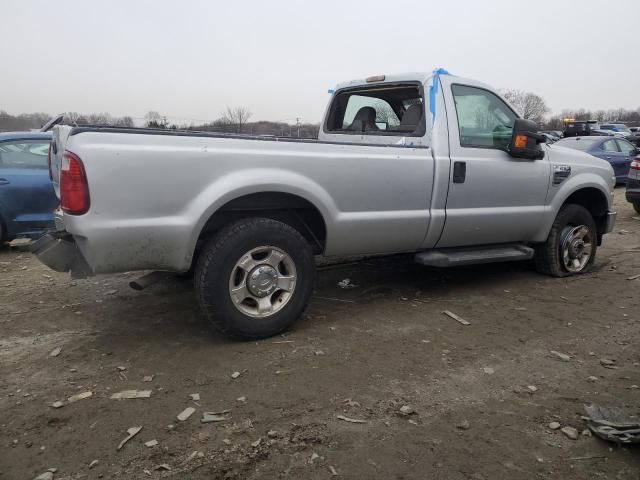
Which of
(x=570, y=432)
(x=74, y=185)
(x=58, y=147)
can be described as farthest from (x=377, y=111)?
(x=570, y=432)

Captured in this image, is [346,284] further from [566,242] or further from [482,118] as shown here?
[566,242]

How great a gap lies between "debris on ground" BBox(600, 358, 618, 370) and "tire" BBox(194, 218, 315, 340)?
6.88 feet

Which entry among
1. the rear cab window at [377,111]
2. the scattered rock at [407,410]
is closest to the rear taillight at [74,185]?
the scattered rock at [407,410]

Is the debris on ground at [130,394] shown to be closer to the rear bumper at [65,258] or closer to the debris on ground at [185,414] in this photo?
the debris on ground at [185,414]

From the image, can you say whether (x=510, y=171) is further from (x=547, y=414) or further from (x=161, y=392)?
(x=161, y=392)

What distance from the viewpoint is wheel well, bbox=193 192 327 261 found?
11.9 feet

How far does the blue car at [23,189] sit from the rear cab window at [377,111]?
3898mm

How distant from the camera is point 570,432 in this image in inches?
102

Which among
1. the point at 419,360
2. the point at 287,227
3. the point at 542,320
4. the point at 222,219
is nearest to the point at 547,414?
the point at 419,360

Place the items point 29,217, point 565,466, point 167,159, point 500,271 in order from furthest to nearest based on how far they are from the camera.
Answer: point 29,217 → point 500,271 → point 167,159 → point 565,466

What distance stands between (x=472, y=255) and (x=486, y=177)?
72 centimetres

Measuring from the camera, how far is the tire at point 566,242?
17.4 feet

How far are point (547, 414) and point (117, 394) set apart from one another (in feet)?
8.05

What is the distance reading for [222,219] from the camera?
145 inches
